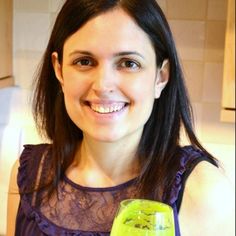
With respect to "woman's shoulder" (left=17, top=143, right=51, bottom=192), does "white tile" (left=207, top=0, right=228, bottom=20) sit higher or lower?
higher

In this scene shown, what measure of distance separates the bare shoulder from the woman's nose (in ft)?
0.58

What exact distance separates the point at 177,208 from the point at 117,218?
22 cm

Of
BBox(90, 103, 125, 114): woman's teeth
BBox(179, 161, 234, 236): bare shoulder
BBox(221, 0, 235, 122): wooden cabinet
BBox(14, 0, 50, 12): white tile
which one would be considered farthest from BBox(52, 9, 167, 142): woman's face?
BBox(14, 0, 50, 12): white tile

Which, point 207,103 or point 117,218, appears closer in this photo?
point 117,218

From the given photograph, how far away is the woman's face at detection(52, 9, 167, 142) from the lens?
0.55 meters

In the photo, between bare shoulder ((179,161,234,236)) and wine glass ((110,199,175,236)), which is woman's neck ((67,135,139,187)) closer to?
bare shoulder ((179,161,234,236))

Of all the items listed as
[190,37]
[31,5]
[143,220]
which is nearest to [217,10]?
[190,37]

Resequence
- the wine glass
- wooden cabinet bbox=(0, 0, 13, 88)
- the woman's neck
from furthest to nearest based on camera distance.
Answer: wooden cabinet bbox=(0, 0, 13, 88), the woman's neck, the wine glass

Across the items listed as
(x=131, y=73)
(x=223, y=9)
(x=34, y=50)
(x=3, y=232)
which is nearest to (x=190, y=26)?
(x=223, y=9)

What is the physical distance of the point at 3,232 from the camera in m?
0.95

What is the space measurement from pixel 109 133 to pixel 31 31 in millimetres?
521

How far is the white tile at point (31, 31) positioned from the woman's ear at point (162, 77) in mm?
453

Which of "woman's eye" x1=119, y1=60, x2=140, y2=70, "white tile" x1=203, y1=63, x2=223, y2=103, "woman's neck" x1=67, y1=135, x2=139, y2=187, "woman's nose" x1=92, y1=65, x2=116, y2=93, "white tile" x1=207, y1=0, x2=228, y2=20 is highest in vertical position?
"white tile" x1=207, y1=0, x2=228, y2=20

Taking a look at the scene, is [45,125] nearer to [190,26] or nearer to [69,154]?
[69,154]
